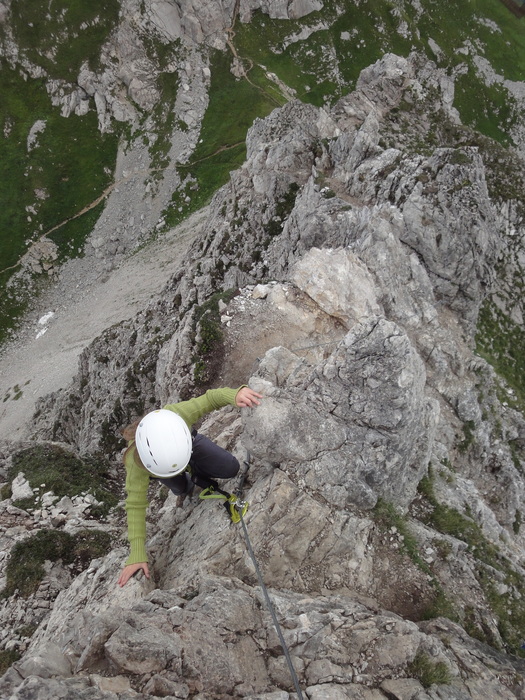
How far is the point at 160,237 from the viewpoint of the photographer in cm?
6938

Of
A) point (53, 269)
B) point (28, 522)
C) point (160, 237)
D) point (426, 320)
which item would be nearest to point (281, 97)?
point (160, 237)

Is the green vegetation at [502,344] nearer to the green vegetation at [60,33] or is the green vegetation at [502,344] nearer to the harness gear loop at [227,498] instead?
the harness gear loop at [227,498]

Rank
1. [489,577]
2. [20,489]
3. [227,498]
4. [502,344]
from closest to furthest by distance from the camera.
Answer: [227,498] → [489,577] → [20,489] → [502,344]

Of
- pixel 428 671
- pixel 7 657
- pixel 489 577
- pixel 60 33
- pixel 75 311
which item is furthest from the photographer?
pixel 60 33

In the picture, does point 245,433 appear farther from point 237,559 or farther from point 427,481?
point 427,481

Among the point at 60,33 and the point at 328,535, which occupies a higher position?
the point at 60,33

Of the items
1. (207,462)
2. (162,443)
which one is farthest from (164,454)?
(207,462)

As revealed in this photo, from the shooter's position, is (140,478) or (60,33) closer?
(140,478)

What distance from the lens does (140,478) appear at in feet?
31.5

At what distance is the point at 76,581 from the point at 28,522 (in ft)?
16.8

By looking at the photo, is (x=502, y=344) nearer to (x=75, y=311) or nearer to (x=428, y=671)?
(x=428, y=671)

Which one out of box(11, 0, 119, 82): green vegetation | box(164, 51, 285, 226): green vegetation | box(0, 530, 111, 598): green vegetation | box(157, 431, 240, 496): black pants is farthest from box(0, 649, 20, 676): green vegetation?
box(11, 0, 119, 82): green vegetation

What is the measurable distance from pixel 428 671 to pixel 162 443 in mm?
6721

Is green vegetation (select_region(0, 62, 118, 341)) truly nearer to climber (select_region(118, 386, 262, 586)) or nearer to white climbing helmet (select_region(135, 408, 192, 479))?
climber (select_region(118, 386, 262, 586))
